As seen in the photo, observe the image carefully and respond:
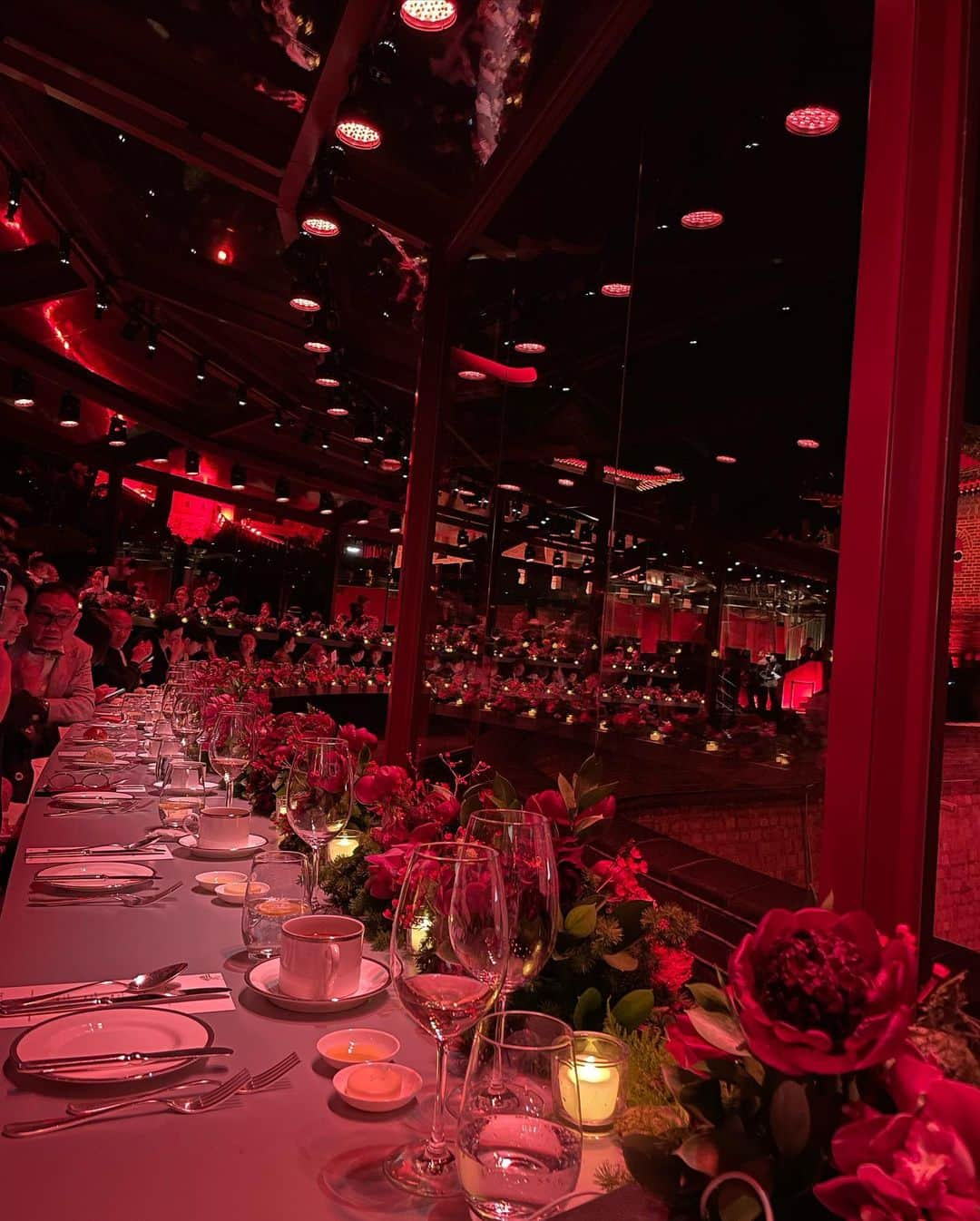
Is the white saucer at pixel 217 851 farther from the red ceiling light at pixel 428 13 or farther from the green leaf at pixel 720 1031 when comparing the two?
the red ceiling light at pixel 428 13

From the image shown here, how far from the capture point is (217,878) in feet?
5.84

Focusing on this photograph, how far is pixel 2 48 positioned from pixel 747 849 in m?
4.05

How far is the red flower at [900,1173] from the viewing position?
1.94 ft

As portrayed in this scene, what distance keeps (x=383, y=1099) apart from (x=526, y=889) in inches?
10.6

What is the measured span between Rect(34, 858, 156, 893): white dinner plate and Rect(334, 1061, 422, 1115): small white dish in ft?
2.64

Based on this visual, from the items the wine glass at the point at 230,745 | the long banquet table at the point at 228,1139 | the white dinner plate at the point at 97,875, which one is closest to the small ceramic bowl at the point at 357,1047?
the long banquet table at the point at 228,1139

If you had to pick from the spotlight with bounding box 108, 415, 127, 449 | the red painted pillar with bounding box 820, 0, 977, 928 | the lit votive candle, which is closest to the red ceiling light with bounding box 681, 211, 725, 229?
the red painted pillar with bounding box 820, 0, 977, 928

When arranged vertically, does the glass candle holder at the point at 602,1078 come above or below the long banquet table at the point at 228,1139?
above

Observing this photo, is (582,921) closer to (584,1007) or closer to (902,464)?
(584,1007)

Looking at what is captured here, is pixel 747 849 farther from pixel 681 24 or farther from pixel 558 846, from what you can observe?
pixel 681 24

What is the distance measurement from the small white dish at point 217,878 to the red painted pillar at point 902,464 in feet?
3.46

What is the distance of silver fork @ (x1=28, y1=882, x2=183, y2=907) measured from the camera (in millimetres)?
1618

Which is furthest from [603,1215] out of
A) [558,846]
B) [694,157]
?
[694,157]

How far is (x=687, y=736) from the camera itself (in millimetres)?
3652
